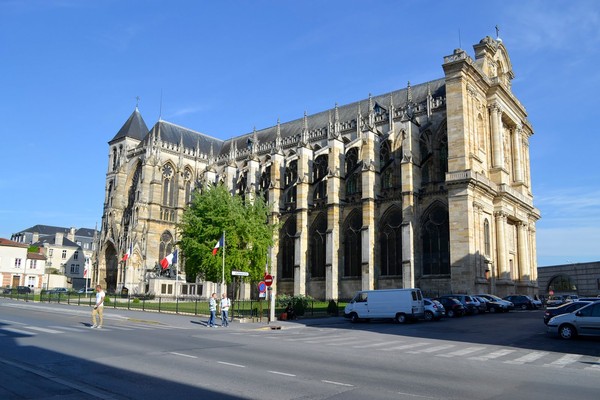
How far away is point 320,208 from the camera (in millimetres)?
46719

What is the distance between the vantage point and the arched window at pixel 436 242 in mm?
38219

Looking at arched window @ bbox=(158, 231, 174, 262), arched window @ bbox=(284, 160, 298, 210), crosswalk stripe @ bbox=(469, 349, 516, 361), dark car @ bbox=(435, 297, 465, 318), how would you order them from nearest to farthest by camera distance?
crosswalk stripe @ bbox=(469, 349, 516, 361)
dark car @ bbox=(435, 297, 465, 318)
arched window @ bbox=(284, 160, 298, 210)
arched window @ bbox=(158, 231, 174, 262)

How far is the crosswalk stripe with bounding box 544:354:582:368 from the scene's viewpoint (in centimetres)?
1229

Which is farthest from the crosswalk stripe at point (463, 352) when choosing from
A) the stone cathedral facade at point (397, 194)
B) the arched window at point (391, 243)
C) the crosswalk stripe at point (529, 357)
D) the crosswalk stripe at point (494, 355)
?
the arched window at point (391, 243)

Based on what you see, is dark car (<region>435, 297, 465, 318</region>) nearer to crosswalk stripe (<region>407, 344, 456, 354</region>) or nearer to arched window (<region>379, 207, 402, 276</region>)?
arched window (<region>379, 207, 402, 276</region>)

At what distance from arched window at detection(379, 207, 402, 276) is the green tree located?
10.0 m

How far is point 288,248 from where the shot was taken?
4959 centimetres

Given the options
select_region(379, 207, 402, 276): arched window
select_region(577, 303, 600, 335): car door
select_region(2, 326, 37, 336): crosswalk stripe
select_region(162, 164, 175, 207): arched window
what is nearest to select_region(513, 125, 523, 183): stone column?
select_region(379, 207, 402, 276): arched window

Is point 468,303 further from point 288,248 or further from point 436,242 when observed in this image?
point 288,248

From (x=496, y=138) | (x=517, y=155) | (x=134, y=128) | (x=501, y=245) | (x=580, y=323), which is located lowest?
(x=580, y=323)

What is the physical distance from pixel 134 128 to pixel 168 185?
37.6 feet

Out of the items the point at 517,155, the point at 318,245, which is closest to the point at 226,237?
the point at 318,245

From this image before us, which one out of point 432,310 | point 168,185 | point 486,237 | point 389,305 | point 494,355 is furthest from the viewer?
point 168,185

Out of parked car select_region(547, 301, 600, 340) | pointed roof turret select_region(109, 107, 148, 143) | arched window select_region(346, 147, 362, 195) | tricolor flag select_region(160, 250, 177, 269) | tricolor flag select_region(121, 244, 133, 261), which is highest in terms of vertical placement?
pointed roof turret select_region(109, 107, 148, 143)
